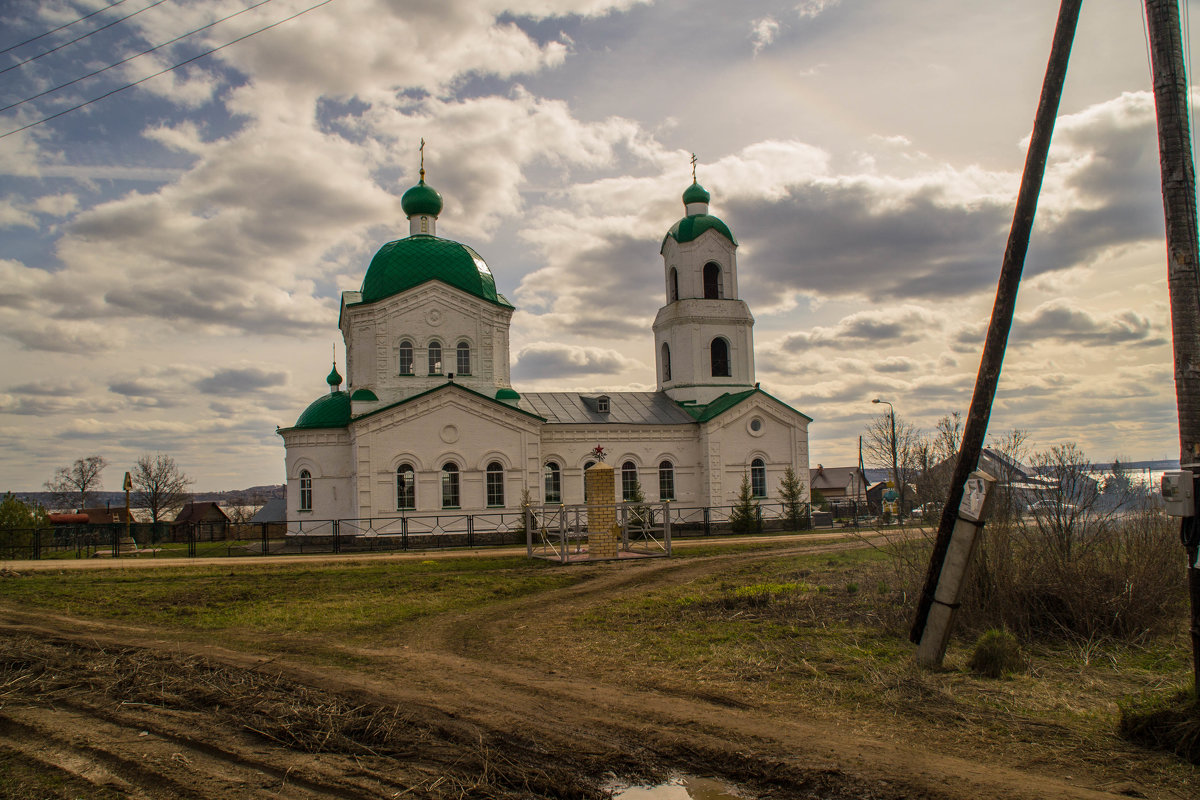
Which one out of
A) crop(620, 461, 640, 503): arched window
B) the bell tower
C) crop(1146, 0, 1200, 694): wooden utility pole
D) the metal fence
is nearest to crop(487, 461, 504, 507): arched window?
the metal fence

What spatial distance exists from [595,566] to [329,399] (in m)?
15.7

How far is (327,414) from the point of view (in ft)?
95.5

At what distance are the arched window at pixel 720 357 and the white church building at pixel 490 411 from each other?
0.06 m

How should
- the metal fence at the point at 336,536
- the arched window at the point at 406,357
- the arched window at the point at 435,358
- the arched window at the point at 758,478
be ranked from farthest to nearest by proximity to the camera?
the arched window at the point at 758,478 < the arched window at the point at 435,358 < the arched window at the point at 406,357 < the metal fence at the point at 336,536

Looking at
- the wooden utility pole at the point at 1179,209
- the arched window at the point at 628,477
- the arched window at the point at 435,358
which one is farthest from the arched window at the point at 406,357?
the wooden utility pole at the point at 1179,209

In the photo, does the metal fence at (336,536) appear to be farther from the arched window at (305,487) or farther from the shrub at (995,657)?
the shrub at (995,657)

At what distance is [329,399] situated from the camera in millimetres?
29812

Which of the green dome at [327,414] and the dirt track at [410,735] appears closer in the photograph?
the dirt track at [410,735]

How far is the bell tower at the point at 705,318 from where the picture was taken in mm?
35594

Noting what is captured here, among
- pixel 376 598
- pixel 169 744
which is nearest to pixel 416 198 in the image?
pixel 376 598

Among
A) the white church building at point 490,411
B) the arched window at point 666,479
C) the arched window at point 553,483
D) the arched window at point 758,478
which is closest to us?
the white church building at point 490,411

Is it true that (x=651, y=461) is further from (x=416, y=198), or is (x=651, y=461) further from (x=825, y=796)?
(x=825, y=796)

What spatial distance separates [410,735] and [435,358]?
81.3ft

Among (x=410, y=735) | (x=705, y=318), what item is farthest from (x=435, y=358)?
(x=410, y=735)
